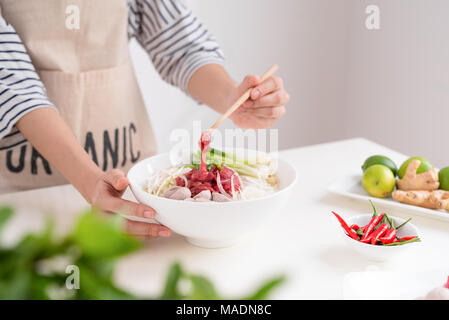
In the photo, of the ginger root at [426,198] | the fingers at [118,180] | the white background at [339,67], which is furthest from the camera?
the white background at [339,67]

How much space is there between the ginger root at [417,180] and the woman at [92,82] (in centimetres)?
38

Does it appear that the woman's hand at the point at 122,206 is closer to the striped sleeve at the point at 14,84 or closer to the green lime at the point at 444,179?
the striped sleeve at the point at 14,84

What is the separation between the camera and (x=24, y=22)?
1.41 metres

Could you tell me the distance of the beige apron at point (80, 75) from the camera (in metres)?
1.44

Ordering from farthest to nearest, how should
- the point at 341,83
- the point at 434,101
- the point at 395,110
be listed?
1. the point at 341,83
2. the point at 395,110
3. the point at 434,101

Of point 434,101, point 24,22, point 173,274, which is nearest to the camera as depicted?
point 173,274

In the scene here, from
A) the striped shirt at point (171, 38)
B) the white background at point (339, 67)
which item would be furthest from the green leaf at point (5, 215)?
the white background at point (339, 67)

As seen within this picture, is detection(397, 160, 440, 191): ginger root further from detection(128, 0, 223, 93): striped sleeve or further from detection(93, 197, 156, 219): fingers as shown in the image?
detection(128, 0, 223, 93): striped sleeve

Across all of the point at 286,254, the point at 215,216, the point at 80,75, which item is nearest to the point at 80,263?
the point at 215,216

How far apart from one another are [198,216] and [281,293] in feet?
0.65

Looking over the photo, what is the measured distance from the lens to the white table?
2.73 feet

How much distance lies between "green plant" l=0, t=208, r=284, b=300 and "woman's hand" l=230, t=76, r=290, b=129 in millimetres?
1069
